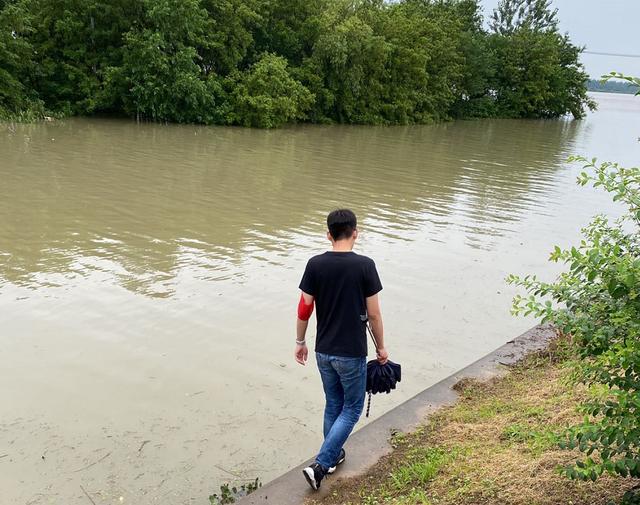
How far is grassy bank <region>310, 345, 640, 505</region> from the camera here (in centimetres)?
301

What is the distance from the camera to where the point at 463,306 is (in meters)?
7.42

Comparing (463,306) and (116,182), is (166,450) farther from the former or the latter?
(116,182)

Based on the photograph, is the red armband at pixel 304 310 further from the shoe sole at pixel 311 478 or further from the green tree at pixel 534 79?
the green tree at pixel 534 79

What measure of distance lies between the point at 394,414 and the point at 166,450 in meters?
1.75

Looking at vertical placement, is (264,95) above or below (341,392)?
above

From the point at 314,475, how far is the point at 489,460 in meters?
1.08

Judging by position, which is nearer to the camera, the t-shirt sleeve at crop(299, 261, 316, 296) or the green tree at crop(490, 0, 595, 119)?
the t-shirt sleeve at crop(299, 261, 316, 296)

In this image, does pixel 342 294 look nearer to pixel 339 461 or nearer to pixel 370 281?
pixel 370 281

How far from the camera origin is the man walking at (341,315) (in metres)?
→ 3.46

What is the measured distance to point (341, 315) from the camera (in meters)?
3.51

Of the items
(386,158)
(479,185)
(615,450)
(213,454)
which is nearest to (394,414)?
(213,454)

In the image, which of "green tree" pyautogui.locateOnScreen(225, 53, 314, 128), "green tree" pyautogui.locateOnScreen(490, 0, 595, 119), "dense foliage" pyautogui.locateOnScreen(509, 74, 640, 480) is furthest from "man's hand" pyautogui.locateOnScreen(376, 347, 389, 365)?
"green tree" pyautogui.locateOnScreen(490, 0, 595, 119)

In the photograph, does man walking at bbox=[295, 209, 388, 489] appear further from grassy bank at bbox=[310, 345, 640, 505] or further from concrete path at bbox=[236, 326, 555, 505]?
grassy bank at bbox=[310, 345, 640, 505]

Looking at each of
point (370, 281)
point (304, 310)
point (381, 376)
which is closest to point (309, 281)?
point (304, 310)
